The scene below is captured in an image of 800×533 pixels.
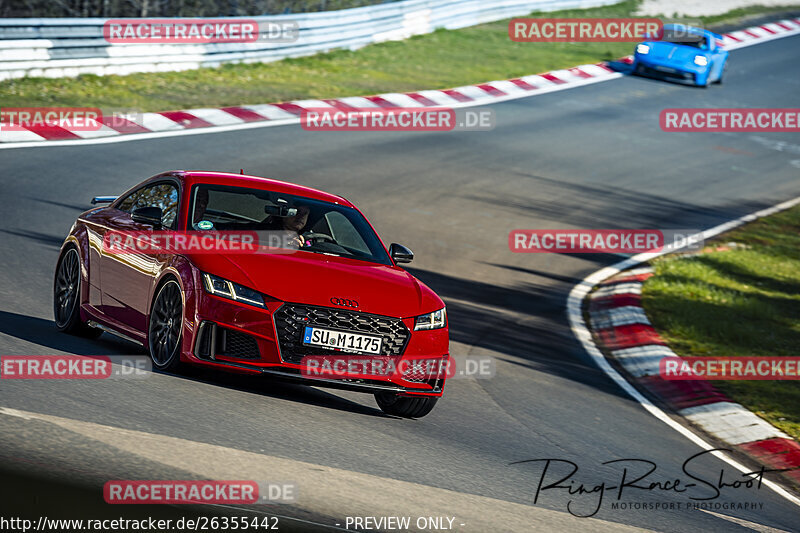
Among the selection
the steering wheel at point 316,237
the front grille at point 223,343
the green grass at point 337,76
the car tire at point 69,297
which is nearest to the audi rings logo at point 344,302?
the front grille at point 223,343

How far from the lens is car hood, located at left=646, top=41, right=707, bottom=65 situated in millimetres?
30094

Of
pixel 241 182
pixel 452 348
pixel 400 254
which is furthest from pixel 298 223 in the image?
pixel 452 348

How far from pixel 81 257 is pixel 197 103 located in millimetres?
12528

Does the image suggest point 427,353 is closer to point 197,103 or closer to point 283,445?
point 283,445

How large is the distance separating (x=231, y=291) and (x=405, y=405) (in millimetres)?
1700

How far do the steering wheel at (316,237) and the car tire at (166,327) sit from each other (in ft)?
4.01

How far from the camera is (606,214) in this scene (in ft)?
60.2

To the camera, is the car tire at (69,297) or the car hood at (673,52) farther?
the car hood at (673,52)

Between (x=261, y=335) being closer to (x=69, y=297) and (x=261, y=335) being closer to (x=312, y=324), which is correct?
(x=312, y=324)

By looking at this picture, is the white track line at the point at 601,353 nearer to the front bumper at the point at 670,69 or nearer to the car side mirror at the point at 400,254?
the car side mirror at the point at 400,254

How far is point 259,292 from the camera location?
296 inches

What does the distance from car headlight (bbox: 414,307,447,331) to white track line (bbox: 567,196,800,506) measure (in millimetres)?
2717

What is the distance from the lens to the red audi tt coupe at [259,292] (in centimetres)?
753

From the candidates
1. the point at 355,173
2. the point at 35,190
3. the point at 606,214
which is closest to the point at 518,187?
the point at 606,214
